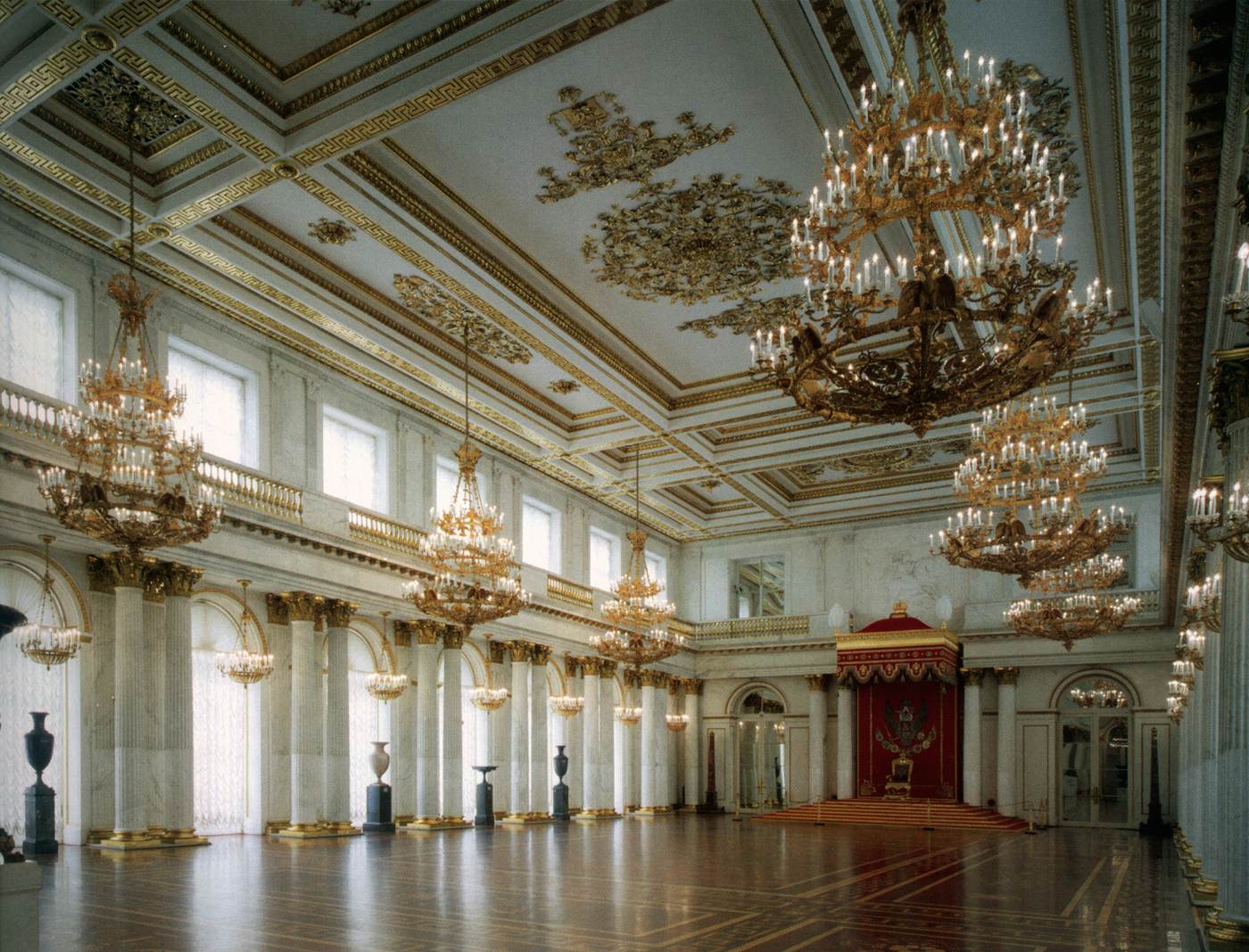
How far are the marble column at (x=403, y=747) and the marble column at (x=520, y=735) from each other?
111 inches

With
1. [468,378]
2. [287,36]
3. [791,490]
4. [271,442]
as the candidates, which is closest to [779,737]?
[791,490]

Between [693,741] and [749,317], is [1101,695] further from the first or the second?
[749,317]

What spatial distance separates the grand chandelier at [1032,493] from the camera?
11.0m

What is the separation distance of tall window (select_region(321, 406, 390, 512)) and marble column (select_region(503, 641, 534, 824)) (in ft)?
14.9

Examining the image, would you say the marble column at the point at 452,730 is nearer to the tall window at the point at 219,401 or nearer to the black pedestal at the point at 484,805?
the black pedestal at the point at 484,805

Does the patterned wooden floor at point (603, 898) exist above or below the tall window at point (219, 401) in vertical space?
below

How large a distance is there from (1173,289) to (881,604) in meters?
17.0

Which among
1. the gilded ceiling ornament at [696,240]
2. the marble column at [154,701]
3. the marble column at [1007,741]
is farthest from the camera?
the marble column at [1007,741]

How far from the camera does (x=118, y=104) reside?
9617 mm

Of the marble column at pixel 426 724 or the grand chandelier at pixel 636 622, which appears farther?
the grand chandelier at pixel 636 622

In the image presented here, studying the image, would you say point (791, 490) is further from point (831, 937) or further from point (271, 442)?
point (831, 937)

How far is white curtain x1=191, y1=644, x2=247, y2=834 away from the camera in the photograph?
14109mm

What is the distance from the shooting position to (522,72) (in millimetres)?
8984

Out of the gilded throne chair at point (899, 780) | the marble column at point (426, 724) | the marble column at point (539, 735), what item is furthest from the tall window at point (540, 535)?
the gilded throne chair at point (899, 780)
